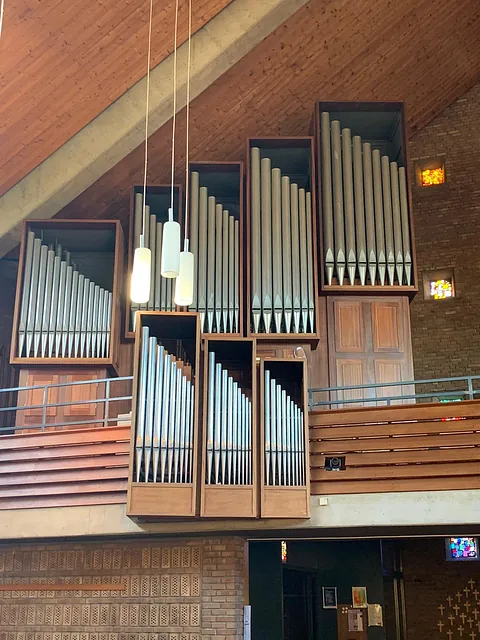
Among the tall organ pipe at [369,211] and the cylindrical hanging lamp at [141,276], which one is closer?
the cylindrical hanging lamp at [141,276]

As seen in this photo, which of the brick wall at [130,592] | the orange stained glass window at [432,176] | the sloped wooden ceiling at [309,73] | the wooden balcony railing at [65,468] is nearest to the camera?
the wooden balcony railing at [65,468]

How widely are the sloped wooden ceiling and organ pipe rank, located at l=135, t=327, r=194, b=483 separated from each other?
4.11m

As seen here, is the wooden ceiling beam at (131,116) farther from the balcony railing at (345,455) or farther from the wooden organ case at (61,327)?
the balcony railing at (345,455)

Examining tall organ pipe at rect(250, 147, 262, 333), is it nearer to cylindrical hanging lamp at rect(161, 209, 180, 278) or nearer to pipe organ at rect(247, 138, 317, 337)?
pipe organ at rect(247, 138, 317, 337)

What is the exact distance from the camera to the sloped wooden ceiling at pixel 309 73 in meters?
11.5

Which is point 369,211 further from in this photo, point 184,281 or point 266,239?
point 184,281

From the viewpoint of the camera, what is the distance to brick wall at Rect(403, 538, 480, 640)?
1339 centimetres

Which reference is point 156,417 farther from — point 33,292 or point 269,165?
point 269,165

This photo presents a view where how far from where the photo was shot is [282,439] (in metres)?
8.80

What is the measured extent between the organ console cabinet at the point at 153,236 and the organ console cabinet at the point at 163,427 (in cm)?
221

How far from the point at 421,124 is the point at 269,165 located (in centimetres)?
405

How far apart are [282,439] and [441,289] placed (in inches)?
250

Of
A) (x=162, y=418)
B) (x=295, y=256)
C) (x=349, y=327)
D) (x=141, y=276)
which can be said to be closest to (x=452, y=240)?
(x=349, y=327)

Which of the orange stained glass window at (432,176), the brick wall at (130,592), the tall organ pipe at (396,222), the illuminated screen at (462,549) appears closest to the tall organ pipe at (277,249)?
the tall organ pipe at (396,222)
